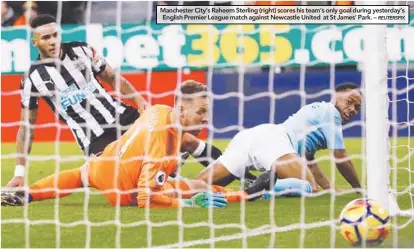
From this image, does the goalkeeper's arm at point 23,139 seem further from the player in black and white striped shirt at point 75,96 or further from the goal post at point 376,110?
the goal post at point 376,110

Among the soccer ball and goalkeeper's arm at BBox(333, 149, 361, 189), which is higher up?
goalkeeper's arm at BBox(333, 149, 361, 189)

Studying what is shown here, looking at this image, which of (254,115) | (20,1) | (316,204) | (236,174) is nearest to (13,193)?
(236,174)

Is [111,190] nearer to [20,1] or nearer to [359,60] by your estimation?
[20,1]

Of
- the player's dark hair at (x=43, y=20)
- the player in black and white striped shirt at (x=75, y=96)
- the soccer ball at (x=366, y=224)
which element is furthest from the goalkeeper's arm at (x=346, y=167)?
the player's dark hair at (x=43, y=20)

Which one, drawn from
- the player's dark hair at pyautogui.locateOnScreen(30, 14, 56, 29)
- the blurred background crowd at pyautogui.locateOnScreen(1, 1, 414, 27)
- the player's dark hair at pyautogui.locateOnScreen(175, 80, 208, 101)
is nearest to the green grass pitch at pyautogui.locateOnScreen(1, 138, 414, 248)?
the player's dark hair at pyautogui.locateOnScreen(175, 80, 208, 101)

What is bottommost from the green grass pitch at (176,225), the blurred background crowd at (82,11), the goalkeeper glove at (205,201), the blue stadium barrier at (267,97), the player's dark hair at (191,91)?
the green grass pitch at (176,225)

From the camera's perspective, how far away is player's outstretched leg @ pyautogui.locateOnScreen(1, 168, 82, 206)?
3.76 meters

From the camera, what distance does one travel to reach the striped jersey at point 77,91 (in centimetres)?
398

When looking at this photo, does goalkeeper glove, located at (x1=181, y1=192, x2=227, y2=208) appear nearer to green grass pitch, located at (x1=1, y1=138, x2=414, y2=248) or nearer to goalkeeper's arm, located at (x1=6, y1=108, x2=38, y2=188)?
green grass pitch, located at (x1=1, y1=138, x2=414, y2=248)

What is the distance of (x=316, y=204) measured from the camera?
147 inches

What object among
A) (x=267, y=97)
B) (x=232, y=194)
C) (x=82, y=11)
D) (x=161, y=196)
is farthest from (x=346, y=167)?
(x=82, y=11)

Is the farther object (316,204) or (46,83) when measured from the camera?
(46,83)

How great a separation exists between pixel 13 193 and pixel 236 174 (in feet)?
3.39

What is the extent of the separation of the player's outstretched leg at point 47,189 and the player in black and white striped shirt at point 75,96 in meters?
0.21
